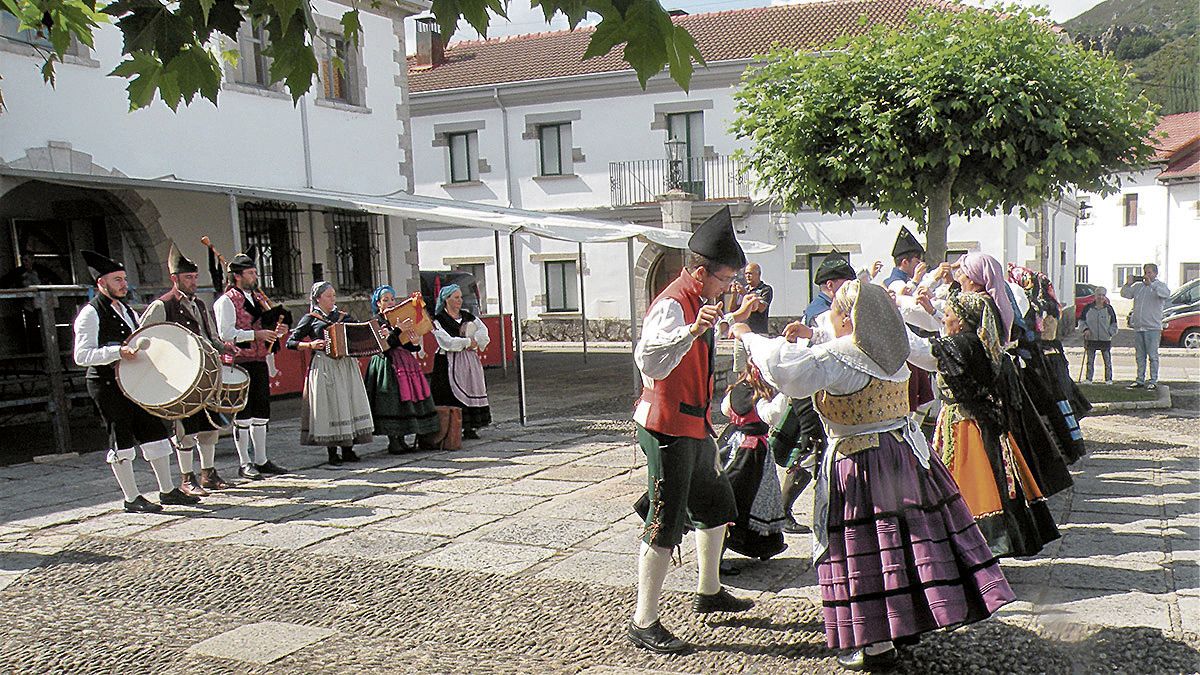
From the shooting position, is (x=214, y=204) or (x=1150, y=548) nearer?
(x=1150, y=548)

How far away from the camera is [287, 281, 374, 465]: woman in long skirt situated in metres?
8.34

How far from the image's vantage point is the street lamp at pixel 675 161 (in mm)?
23656

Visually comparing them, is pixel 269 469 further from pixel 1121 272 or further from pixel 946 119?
pixel 1121 272

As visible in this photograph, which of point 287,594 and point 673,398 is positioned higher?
point 673,398

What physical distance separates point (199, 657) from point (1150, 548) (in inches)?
191

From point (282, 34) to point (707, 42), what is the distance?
77.2 feet

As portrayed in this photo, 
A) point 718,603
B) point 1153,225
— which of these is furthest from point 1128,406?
point 1153,225

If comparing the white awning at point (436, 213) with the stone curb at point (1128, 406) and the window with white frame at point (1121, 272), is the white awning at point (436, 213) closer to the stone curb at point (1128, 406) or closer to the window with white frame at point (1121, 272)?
the stone curb at point (1128, 406)

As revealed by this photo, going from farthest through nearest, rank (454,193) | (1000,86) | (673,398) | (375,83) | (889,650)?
(454,193), (375,83), (1000,86), (673,398), (889,650)

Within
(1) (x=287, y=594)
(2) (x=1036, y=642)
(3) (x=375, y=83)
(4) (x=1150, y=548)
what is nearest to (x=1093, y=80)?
(4) (x=1150, y=548)

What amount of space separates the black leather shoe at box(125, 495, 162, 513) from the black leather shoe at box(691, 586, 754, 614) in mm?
4265

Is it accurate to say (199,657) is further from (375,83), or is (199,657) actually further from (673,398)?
(375,83)

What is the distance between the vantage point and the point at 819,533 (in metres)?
3.86

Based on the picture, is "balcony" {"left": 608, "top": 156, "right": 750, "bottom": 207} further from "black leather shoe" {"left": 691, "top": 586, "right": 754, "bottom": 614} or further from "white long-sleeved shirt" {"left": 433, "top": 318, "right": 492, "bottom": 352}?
"black leather shoe" {"left": 691, "top": 586, "right": 754, "bottom": 614}
